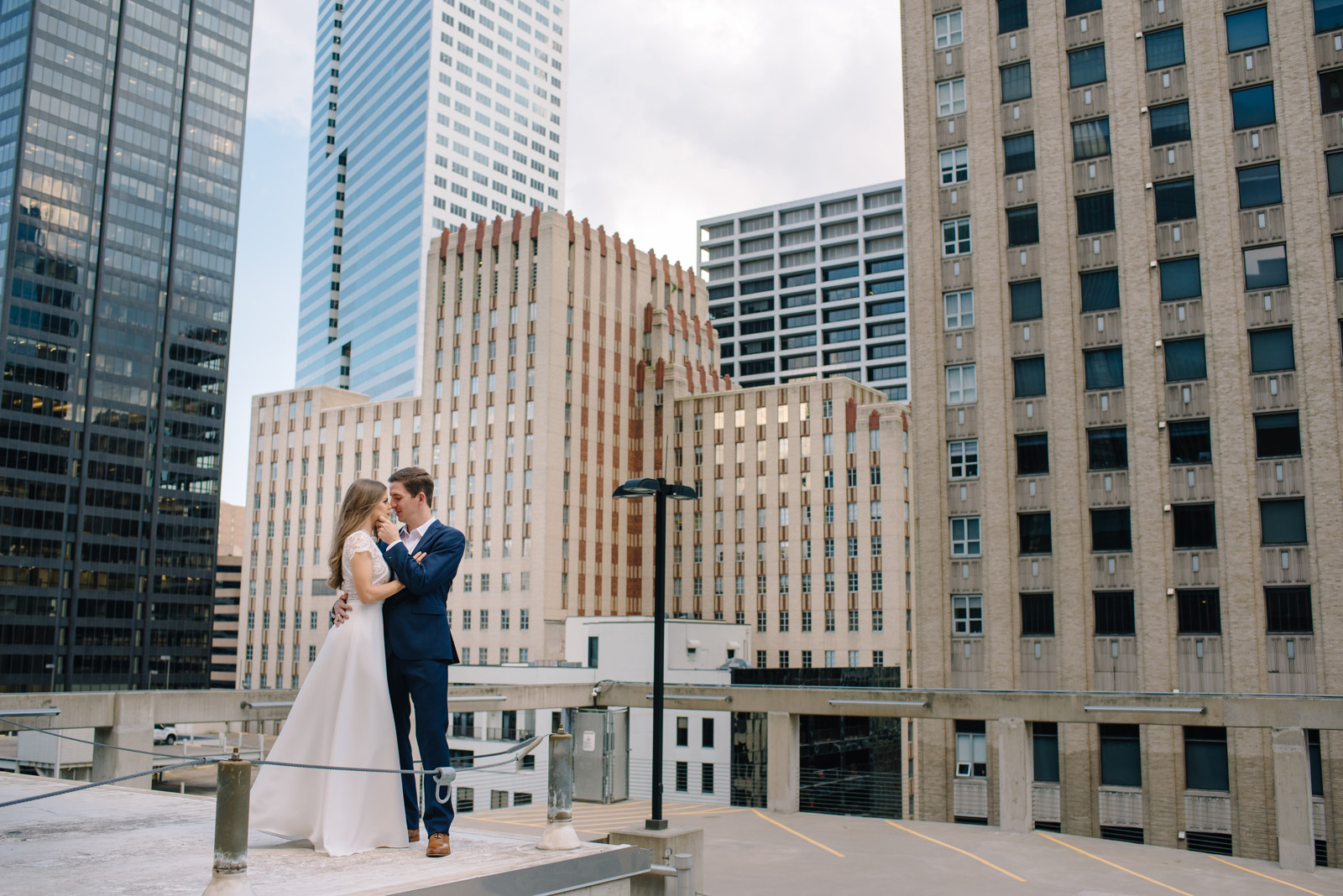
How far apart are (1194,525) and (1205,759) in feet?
25.0

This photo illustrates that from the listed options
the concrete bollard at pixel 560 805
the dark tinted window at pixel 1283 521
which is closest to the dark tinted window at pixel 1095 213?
the dark tinted window at pixel 1283 521

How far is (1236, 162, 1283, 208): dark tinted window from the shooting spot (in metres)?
35.9

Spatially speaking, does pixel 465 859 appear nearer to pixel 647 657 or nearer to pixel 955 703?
pixel 955 703

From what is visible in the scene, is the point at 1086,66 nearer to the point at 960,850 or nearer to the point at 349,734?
the point at 960,850

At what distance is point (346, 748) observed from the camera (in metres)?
7.46

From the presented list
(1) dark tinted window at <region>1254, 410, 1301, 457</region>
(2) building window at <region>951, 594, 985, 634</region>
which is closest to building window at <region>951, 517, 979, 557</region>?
(2) building window at <region>951, 594, 985, 634</region>

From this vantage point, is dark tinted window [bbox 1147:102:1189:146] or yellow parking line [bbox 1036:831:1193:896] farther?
dark tinted window [bbox 1147:102:1189:146]

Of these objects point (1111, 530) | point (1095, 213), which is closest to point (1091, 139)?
point (1095, 213)

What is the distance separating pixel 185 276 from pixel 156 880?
136 meters

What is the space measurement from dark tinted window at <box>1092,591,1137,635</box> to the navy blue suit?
33308mm

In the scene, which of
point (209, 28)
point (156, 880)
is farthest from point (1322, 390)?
point (209, 28)

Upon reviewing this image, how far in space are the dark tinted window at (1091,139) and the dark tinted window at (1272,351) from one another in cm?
A: 880

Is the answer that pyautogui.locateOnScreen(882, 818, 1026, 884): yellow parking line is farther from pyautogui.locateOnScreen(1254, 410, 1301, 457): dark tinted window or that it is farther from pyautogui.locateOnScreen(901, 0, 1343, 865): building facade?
pyautogui.locateOnScreen(1254, 410, 1301, 457): dark tinted window

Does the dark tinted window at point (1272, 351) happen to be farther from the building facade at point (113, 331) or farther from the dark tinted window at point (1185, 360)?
the building facade at point (113, 331)
